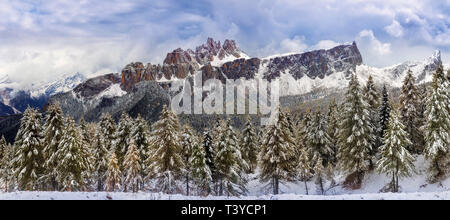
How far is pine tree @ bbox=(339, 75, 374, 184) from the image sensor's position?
33.3m

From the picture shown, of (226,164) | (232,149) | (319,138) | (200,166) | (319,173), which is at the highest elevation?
(319,138)

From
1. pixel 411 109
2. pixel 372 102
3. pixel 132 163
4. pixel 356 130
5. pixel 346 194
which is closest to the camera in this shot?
pixel 346 194

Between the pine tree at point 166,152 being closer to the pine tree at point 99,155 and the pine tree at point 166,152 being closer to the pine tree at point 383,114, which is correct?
the pine tree at point 99,155

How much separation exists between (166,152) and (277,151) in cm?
1196

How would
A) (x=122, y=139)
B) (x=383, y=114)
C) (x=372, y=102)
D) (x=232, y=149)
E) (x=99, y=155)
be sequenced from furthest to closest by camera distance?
(x=122, y=139), (x=99, y=155), (x=372, y=102), (x=383, y=114), (x=232, y=149)

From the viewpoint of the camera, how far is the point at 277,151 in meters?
33.3

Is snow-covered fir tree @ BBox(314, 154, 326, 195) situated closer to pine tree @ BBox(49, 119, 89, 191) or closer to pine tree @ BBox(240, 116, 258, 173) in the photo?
pine tree @ BBox(240, 116, 258, 173)

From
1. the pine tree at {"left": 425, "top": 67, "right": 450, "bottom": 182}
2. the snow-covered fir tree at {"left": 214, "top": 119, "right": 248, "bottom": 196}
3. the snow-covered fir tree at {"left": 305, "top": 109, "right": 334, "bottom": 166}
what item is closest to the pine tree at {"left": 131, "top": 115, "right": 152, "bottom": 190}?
the snow-covered fir tree at {"left": 214, "top": 119, "right": 248, "bottom": 196}

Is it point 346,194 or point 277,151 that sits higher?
point 277,151

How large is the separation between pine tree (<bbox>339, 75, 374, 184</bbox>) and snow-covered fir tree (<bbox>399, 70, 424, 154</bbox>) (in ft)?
16.5

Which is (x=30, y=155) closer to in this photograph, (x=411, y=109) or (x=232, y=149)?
(x=232, y=149)

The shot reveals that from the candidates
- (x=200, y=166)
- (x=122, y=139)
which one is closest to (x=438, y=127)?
(x=200, y=166)

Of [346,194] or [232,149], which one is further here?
[232,149]
